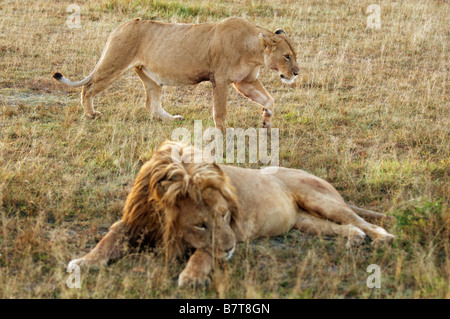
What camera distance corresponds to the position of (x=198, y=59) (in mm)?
7590

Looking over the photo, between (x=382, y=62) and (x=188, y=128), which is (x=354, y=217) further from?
(x=382, y=62)

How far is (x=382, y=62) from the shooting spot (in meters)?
10.5

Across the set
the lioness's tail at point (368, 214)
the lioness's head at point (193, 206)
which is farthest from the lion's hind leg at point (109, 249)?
the lioness's tail at point (368, 214)

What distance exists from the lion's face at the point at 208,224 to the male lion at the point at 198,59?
375cm

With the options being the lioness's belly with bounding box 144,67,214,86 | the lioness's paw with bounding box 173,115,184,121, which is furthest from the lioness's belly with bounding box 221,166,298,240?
the lioness's paw with bounding box 173,115,184,121

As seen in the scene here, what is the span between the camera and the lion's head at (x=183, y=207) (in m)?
3.73

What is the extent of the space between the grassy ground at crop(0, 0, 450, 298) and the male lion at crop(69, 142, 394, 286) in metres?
0.12

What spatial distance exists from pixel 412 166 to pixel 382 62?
472cm

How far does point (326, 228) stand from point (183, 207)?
4.54 ft

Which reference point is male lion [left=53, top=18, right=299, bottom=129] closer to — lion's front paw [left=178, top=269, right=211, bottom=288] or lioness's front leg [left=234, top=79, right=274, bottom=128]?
lioness's front leg [left=234, top=79, right=274, bottom=128]

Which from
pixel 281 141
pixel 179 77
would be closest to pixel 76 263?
pixel 281 141

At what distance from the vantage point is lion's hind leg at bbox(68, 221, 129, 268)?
3.98 m

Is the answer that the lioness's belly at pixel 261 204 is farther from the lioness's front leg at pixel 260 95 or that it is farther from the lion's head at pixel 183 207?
the lioness's front leg at pixel 260 95
